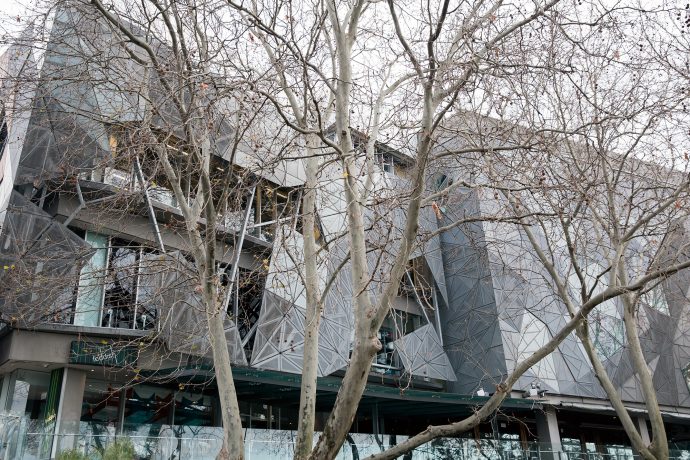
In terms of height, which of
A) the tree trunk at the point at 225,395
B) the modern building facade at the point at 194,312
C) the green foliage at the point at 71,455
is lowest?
the green foliage at the point at 71,455

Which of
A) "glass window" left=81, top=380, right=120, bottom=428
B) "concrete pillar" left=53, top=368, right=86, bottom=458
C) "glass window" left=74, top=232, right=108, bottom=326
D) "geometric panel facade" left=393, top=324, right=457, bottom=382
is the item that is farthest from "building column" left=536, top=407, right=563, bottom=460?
"glass window" left=74, top=232, right=108, bottom=326

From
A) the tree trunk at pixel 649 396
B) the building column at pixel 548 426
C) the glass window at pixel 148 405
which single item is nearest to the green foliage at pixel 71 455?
the glass window at pixel 148 405

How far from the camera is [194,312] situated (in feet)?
57.9

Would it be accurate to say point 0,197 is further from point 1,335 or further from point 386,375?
point 386,375

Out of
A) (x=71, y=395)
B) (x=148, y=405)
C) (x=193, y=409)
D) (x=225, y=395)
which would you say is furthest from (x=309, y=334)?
(x=193, y=409)

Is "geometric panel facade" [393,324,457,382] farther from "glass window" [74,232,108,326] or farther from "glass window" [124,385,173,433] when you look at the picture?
"glass window" [74,232,108,326]

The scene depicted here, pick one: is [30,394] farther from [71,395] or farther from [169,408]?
[169,408]

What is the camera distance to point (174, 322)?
17156 millimetres

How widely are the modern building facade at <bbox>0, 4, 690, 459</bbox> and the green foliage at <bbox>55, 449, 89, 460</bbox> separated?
169mm

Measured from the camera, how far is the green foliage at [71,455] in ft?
38.9

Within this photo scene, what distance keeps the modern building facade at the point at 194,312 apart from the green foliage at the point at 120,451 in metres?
0.15

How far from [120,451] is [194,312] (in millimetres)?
5420

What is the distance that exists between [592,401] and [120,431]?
65.1 ft

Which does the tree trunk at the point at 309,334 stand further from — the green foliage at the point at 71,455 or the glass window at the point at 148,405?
the glass window at the point at 148,405
